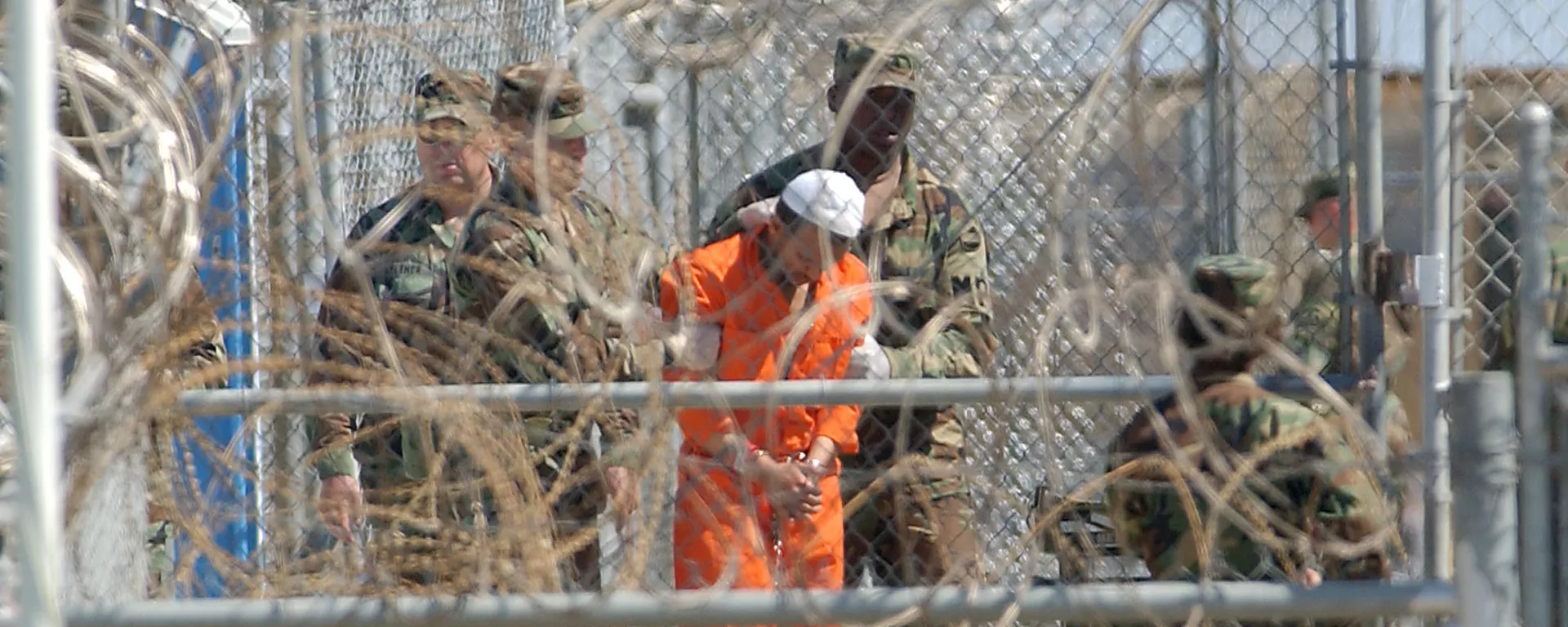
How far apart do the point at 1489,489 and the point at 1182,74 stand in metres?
1.50

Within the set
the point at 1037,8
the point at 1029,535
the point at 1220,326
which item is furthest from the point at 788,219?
the point at 1029,535

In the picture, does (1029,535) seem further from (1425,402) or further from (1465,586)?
(1425,402)

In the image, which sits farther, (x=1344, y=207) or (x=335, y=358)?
(x=335, y=358)

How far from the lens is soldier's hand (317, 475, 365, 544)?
318 centimetres

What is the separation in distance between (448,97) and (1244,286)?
1708 millimetres

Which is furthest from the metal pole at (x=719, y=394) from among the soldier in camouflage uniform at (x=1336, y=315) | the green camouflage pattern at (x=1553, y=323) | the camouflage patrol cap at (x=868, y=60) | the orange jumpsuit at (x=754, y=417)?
the green camouflage pattern at (x=1553, y=323)

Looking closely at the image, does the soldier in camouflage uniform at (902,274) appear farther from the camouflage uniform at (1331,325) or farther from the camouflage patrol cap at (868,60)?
the camouflage uniform at (1331,325)

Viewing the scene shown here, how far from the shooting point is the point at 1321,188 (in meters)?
3.74

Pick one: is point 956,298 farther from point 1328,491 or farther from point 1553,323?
point 1553,323

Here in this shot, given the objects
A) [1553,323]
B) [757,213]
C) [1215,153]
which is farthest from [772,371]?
[1553,323]

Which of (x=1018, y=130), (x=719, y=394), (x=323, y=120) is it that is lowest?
(x=719, y=394)

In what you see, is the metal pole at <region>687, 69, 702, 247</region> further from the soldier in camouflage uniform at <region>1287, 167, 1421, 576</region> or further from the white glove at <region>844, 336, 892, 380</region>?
the soldier in camouflage uniform at <region>1287, 167, 1421, 576</region>

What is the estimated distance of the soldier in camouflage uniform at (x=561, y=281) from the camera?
3131mm

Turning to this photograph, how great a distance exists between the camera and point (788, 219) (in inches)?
153
